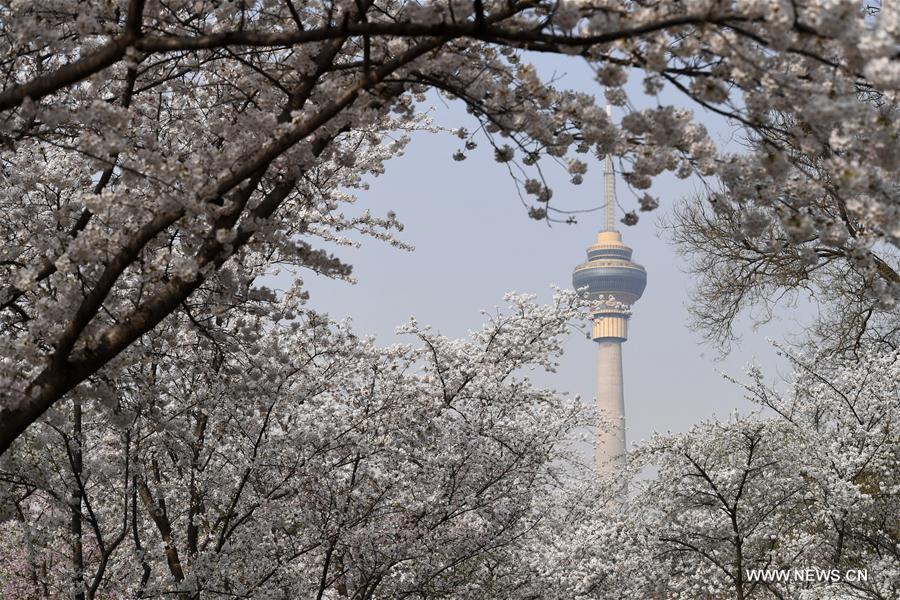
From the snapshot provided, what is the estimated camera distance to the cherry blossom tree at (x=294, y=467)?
27.5 ft

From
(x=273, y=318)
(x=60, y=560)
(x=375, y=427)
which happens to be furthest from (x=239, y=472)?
(x=60, y=560)

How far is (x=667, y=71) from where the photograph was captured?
3.81 metres

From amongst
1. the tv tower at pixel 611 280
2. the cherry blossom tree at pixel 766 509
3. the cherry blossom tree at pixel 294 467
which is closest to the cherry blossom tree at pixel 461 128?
the cherry blossom tree at pixel 294 467

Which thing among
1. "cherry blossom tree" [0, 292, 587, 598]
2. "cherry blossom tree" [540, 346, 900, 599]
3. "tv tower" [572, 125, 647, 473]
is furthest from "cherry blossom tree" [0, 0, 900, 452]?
"tv tower" [572, 125, 647, 473]

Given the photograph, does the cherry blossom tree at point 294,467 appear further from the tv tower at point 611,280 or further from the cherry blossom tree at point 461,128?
the tv tower at point 611,280

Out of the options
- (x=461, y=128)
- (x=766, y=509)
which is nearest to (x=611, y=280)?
(x=766, y=509)

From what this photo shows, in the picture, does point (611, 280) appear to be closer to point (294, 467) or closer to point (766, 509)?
point (766, 509)

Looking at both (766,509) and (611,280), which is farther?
(611,280)

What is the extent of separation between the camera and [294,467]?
8.79m

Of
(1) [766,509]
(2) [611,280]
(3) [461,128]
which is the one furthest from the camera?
(2) [611,280]

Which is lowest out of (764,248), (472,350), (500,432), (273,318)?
(273,318)

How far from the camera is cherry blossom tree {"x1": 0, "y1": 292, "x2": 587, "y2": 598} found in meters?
8.38

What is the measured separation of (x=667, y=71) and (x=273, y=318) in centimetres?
397

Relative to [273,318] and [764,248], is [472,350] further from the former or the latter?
[764,248]
